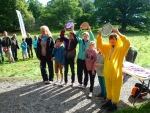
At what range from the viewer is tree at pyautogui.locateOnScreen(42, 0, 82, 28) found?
154 ft

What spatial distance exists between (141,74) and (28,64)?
706 cm

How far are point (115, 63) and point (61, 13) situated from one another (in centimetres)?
4445

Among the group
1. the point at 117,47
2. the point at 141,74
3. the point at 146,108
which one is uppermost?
the point at 117,47

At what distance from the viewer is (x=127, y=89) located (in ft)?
22.9

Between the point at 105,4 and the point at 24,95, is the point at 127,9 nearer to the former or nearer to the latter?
the point at 105,4

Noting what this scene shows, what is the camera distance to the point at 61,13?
47.9 meters

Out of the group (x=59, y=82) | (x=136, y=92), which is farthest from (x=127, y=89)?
(x=59, y=82)

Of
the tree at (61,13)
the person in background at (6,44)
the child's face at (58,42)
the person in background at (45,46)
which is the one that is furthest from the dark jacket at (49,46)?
the tree at (61,13)

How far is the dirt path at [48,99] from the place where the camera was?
538 cm

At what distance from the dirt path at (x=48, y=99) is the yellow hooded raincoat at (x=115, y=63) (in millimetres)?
733

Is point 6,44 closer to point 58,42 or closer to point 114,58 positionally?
point 58,42

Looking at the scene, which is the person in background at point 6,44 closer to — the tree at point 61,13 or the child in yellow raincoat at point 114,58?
the child in yellow raincoat at point 114,58

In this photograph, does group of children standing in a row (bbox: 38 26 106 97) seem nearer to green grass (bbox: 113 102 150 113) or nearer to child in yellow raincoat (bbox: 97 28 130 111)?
child in yellow raincoat (bbox: 97 28 130 111)

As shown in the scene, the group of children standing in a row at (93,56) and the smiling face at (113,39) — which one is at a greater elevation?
the smiling face at (113,39)
